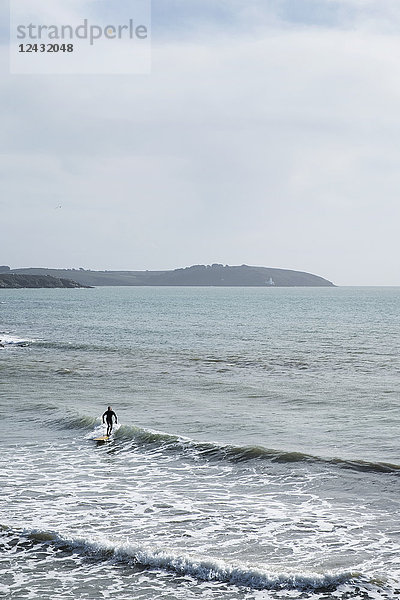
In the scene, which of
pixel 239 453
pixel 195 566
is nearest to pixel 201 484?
pixel 239 453

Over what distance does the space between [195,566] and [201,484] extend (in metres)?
5.82

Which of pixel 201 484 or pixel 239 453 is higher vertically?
pixel 239 453

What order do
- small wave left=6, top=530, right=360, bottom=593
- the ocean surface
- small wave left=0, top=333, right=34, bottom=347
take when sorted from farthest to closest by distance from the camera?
1. small wave left=0, top=333, right=34, bottom=347
2. the ocean surface
3. small wave left=6, top=530, right=360, bottom=593

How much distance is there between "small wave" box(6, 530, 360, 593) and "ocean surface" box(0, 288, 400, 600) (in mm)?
31

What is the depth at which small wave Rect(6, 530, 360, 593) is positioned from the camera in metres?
12.9

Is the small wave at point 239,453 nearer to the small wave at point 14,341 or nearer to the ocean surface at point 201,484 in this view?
the ocean surface at point 201,484

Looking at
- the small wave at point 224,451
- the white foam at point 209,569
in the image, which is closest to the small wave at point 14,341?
the small wave at point 224,451

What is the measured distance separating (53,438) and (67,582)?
483 inches

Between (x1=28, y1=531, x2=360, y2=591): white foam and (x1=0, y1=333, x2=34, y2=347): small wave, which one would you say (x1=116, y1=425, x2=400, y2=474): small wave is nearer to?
(x1=28, y1=531, x2=360, y2=591): white foam

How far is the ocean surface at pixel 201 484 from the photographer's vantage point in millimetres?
13323

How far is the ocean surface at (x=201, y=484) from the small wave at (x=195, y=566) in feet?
0.10

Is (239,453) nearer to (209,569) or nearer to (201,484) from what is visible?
(201,484)

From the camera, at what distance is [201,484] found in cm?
1950

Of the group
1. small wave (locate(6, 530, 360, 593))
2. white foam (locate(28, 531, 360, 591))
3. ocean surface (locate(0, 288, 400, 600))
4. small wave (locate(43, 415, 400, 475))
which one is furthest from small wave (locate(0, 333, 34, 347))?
white foam (locate(28, 531, 360, 591))
